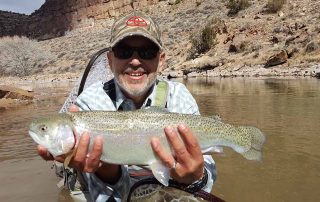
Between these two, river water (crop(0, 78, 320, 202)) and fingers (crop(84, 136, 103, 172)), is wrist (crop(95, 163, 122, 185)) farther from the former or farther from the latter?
river water (crop(0, 78, 320, 202))

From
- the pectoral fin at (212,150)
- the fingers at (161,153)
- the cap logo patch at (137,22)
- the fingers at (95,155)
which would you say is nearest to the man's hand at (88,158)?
the fingers at (95,155)

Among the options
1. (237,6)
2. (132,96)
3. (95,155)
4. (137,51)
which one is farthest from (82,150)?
(237,6)

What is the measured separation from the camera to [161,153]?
2.65m

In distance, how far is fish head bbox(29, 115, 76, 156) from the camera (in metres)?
2.62

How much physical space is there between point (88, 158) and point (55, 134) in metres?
0.25

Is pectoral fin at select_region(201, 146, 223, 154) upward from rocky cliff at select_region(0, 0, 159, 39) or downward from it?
downward

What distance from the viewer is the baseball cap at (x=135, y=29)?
3148mm

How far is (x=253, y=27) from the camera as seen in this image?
31438 millimetres

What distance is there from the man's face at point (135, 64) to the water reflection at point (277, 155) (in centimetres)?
269

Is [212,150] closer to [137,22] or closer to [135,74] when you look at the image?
[135,74]

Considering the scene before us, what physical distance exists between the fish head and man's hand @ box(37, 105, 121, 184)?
7 centimetres

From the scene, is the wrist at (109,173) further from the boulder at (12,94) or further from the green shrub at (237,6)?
the green shrub at (237,6)

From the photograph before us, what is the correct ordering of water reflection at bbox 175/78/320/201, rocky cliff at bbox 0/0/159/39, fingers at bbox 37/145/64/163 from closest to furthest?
fingers at bbox 37/145/64/163 → water reflection at bbox 175/78/320/201 → rocky cliff at bbox 0/0/159/39

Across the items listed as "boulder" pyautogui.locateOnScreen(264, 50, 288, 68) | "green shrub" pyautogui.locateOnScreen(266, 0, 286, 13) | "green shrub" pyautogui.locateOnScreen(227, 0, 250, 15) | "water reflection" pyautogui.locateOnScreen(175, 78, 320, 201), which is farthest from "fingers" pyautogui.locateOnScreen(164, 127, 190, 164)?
"green shrub" pyautogui.locateOnScreen(227, 0, 250, 15)
